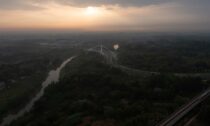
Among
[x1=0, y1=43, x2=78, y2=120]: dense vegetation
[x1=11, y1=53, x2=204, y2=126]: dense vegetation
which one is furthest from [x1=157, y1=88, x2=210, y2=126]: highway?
[x1=0, y1=43, x2=78, y2=120]: dense vegetation

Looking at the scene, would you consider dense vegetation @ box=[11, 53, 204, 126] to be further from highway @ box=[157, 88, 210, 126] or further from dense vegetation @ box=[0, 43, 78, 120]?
dense vegetation @ box=[0, 43, 78, 120]

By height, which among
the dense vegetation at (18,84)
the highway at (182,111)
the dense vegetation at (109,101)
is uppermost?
the highway at (182,111)

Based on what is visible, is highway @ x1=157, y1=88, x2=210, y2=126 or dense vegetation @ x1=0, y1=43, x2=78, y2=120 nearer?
highway @ x1=157, y1=88, x2=210, y2=126

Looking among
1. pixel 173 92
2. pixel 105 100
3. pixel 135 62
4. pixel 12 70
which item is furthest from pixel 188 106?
pixel 12 70

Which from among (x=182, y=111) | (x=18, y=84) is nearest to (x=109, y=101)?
(x=182, y=111)

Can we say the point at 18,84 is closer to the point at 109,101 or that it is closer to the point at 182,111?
the point at 109,101

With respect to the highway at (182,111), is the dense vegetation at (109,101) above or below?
below

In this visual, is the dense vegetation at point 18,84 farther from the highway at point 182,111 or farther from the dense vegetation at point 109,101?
the highway at point 182,111

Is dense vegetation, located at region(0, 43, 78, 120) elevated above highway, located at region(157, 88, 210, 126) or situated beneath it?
situated beneath

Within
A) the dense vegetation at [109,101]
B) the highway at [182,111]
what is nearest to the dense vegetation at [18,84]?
the dense vegetation at [109,101]
